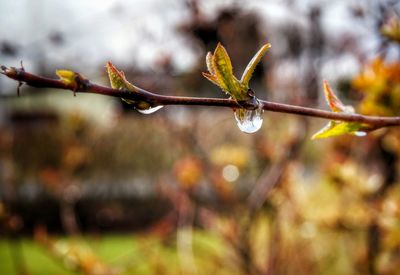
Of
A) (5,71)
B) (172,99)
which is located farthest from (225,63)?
(5,71)

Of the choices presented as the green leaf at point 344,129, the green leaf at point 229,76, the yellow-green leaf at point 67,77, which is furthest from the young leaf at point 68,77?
the green leaf at point 344,129

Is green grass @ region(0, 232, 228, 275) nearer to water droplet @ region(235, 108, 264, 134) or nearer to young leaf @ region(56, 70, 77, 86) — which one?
water droplet @ region(235, 108, 264, 134)

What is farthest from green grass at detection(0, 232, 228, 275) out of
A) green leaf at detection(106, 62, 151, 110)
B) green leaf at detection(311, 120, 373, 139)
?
green leaf at detection(106, 62, 151, 110)

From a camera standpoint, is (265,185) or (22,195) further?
(22,195)

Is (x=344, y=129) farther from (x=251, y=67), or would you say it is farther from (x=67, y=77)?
(x=67, y=77)

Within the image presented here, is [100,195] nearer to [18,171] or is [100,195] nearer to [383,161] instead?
[18,171]
